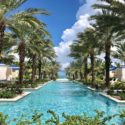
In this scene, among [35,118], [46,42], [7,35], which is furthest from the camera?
[46,42]

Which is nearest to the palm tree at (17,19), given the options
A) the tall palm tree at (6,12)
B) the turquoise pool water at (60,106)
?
the tall palm tree at (6,12)

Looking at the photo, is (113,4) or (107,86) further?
(107,86)

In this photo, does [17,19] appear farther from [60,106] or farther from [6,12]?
[60,106]

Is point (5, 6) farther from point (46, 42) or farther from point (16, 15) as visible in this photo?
point (46, 42)

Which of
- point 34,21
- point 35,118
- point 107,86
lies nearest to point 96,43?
point 107,86

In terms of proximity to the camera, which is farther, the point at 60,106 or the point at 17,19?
the point at 17,19

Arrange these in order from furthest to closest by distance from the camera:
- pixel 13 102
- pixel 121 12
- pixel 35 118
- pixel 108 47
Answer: pixel 108 47 < pixel 121 12 < pixel 13 102 < pixel 35 118

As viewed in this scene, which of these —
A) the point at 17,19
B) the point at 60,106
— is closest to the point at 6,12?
the point at 17,19

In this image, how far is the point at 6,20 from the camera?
24.7 m

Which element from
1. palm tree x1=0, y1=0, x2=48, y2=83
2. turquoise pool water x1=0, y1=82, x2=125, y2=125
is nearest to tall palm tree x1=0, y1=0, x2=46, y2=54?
palm tree x1=0, y1=0, x2=48, y2=83

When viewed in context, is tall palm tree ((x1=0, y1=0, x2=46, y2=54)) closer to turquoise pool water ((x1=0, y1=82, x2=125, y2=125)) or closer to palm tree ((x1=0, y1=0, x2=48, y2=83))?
palm tree ((x1=0, y1=0, x2=48, y2=83))

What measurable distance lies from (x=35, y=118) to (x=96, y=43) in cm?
3165

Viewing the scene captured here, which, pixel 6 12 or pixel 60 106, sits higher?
pixel 6 12

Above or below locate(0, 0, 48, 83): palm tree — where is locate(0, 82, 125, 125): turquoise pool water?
below
